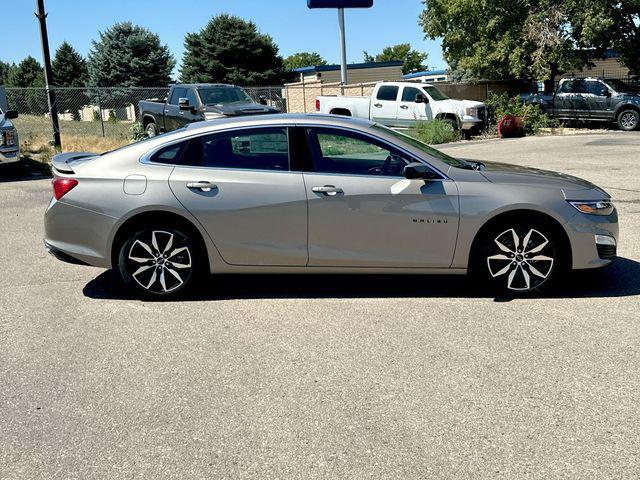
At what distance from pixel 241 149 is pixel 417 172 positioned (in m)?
1.51

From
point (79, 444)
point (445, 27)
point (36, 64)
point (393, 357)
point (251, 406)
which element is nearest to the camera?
point (79, 444)

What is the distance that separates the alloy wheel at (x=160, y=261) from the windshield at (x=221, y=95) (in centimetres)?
1279

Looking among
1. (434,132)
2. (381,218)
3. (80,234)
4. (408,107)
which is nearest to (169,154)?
(80,234)

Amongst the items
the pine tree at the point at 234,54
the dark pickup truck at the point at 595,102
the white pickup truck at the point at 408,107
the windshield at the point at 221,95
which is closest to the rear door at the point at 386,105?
Result: the white pickup truck at the point at 408,107

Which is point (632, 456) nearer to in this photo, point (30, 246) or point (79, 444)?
point (79, 444)

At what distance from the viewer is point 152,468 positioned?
317 cm

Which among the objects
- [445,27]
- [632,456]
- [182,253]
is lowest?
[632,456]

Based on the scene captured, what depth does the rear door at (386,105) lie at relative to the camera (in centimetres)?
2322

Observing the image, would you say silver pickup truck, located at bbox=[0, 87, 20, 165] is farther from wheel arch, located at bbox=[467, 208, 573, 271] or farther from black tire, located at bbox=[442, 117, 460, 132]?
black tire, located at bbox=[442, 117, 460, 132]

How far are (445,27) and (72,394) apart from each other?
97.0 feet

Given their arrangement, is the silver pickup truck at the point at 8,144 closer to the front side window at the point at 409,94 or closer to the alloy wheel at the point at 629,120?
the front side window at the point at 409,94

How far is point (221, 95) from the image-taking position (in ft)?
59.8

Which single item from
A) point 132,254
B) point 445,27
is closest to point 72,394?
point 132,254

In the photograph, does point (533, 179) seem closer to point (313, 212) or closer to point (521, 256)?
point (521, 256)
